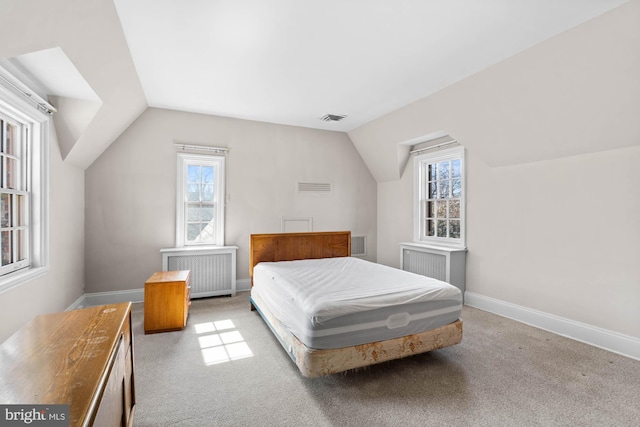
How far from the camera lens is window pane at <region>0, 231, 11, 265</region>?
7.52 ft

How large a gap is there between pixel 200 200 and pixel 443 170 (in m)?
3.66

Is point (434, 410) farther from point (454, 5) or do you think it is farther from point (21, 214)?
point (21, 214)

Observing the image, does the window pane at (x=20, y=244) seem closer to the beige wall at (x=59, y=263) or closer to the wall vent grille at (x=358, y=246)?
the beige wall at (x=59, y=263)

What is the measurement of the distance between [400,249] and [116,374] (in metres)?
4.32

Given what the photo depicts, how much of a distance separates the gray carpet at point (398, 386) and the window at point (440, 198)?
1748 millimetres

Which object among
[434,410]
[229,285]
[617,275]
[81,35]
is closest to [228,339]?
[229,285]

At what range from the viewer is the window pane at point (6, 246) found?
2.29 metres

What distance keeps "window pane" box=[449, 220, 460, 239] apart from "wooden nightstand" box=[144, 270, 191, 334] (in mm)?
3606

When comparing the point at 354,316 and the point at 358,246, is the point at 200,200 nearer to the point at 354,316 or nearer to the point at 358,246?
the point at 358,246

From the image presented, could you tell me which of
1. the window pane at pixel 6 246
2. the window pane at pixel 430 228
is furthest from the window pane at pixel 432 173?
the window pane at pixel 6 246

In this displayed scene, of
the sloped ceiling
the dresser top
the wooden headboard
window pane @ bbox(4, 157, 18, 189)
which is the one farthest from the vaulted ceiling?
the wooden headboard

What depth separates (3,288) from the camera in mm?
2061

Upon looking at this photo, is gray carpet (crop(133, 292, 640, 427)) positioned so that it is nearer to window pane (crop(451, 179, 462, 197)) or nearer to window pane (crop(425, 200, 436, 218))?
window pane (crop(451, 179, 462, 197))

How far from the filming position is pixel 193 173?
448 centimetres
